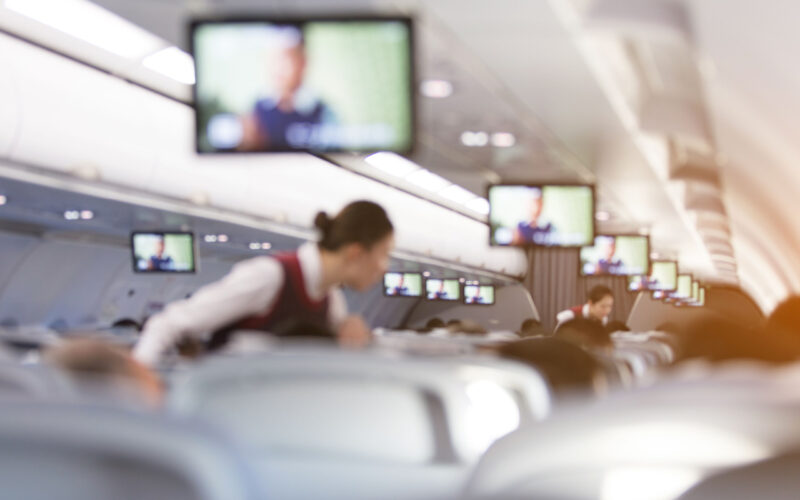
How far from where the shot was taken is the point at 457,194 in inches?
922

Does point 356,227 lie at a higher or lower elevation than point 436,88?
lower

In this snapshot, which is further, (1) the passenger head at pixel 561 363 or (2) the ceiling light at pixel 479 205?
(2) the ceiling light at pixel 479 205

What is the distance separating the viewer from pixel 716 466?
129cm

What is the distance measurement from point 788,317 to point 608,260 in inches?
548

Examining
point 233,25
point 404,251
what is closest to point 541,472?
point 233,25

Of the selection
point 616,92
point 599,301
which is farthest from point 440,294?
point 616,92

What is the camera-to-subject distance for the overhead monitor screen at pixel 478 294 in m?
36.2

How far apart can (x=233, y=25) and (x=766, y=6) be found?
3.22 metres

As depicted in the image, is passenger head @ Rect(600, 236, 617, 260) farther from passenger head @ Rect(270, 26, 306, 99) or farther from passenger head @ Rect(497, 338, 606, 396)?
passenger head @ Rect(497, 338, 606, 396)

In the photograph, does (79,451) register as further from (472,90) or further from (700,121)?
(700,121)

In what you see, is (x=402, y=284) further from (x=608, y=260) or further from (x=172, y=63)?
(x=172, y=63)

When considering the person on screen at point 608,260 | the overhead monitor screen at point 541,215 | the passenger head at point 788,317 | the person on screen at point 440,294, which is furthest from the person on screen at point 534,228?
the person on screen at point 440,294

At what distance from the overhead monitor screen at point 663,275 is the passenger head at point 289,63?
2262 cm

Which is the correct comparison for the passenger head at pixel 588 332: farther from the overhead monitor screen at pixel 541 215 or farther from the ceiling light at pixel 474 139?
the overhead monitor screen at pixel 541 215
